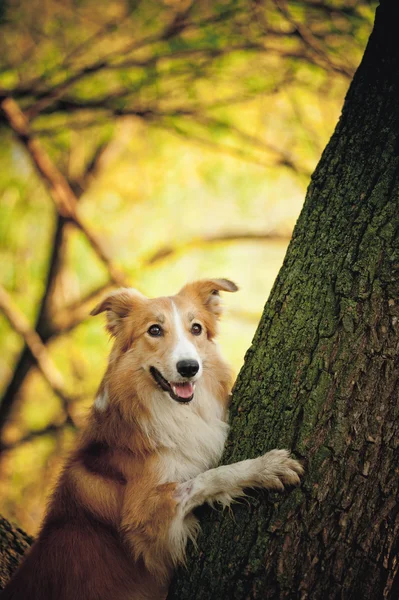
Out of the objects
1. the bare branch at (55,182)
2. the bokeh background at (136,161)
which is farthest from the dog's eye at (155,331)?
the bare branch at (55,182)

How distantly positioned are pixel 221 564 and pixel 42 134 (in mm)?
5481

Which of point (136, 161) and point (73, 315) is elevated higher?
point (136, 161)

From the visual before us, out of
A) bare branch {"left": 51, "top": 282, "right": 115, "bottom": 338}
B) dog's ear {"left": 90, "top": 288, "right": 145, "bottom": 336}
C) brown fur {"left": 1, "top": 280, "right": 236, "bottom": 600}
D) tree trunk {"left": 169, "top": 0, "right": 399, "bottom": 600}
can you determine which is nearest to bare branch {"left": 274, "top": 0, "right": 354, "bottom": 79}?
tree trunk {"left": 169, "top": 0, "right": 399, "bottom": 600}

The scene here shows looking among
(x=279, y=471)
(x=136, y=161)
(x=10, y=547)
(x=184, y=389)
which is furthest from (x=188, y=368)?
(x=136, y=161)

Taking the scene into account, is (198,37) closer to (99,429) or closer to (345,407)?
(99,429)

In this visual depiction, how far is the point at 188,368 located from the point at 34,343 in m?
4.08

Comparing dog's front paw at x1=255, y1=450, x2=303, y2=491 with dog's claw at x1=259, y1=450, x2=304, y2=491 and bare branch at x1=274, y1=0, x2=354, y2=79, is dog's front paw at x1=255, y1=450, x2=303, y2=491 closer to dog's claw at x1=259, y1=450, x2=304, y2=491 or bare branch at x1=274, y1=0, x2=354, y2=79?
dog's claw at x1=259, y1=450, x2=304, y2=491

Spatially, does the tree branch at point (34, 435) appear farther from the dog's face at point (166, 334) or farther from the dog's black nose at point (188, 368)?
the dog's black nose at point (188, 368)

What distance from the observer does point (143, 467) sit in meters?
2.78

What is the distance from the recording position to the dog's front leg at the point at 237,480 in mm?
2127

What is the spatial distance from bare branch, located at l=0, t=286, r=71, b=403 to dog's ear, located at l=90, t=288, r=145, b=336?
3383 mm

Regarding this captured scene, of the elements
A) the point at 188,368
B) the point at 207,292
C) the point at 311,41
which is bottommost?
the point at 188,368

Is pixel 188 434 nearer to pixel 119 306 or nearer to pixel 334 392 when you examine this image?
pixel 119 306

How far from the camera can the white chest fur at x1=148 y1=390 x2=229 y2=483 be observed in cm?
281
